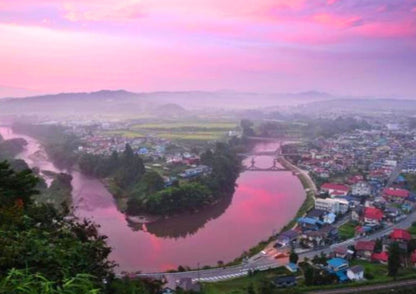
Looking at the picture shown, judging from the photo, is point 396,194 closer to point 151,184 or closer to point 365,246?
point 365,246

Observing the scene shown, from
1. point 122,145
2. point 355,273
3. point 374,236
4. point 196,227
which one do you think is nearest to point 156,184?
point 196,227

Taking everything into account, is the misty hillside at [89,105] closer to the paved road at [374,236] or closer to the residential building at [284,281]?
the paved road at [374,236]

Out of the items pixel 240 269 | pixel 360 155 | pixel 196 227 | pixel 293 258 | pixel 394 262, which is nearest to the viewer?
pixel 394 262

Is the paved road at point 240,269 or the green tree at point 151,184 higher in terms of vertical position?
the green tree at point 151,184

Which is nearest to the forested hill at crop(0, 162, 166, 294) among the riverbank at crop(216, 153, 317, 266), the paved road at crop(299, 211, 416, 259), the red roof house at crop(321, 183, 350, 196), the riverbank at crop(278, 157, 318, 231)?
the riverbank at crop(216, 153, 317, 266)

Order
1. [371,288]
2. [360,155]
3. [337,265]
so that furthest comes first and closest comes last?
[360,155] < [337,265] < [371,288]

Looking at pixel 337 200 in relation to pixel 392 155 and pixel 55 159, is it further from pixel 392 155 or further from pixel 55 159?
pixel 55 159

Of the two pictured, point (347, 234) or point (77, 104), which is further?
point (77, 104)

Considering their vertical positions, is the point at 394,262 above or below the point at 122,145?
below

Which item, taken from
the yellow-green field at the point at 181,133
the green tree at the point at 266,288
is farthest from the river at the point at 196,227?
the yellow-green field at the point at 181,133
